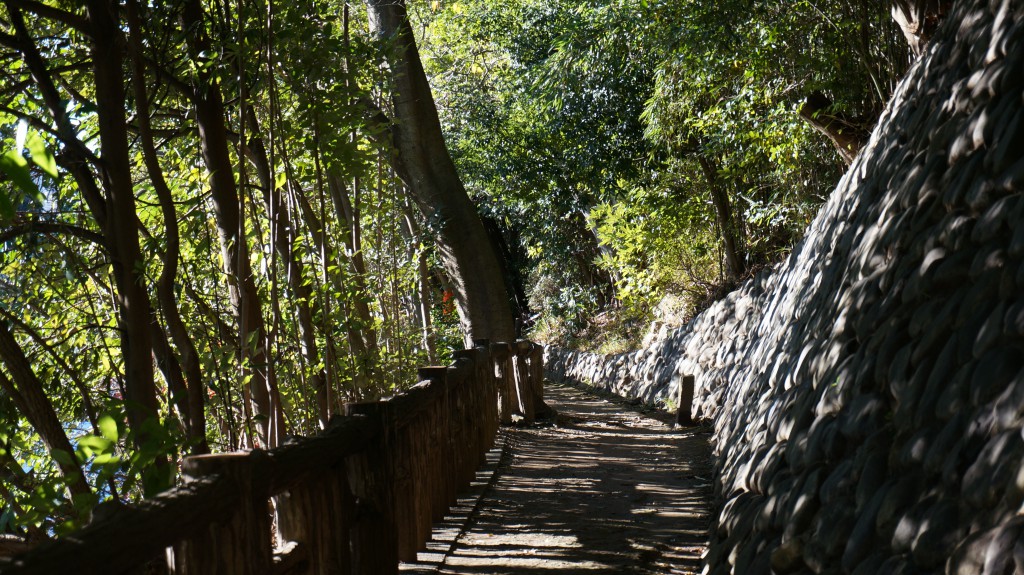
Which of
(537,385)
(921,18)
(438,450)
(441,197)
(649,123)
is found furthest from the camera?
(649,123)

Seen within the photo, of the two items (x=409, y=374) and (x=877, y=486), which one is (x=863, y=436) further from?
(x=409, y=374)

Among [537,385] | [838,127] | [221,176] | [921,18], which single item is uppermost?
[921,18]

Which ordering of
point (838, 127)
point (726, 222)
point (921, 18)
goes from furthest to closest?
point (726, 222) → point (838, 127) → point (921, 18)

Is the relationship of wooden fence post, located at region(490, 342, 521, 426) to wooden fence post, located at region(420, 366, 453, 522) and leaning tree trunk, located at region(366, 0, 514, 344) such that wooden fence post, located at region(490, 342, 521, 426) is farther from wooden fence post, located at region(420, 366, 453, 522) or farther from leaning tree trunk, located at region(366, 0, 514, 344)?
wooden fence post, located at region(420, 366, 453, 522)

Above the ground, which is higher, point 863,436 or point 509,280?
point 509,280

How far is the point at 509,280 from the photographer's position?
25.9 meters

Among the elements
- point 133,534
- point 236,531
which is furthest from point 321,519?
point 133,534

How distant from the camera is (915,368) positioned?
9.77 feet

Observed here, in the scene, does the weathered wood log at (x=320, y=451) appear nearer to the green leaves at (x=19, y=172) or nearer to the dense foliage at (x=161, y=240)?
the dense foliage at (x=161, y=240)

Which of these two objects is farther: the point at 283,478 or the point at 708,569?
the point at 708,569

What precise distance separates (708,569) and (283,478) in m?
2.15

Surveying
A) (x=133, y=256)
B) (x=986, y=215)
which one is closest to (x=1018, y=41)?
(x=986, y=215)

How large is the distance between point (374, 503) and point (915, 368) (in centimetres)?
197

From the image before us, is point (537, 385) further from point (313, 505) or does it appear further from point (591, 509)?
point (313, 505)
